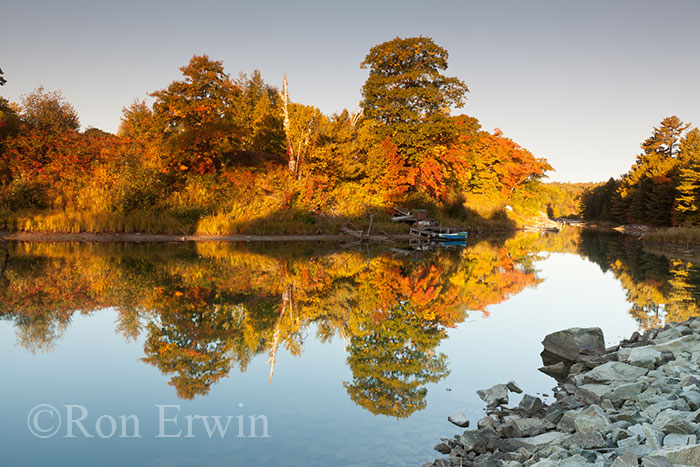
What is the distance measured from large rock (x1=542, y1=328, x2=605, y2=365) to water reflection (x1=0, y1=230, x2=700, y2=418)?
1702mm

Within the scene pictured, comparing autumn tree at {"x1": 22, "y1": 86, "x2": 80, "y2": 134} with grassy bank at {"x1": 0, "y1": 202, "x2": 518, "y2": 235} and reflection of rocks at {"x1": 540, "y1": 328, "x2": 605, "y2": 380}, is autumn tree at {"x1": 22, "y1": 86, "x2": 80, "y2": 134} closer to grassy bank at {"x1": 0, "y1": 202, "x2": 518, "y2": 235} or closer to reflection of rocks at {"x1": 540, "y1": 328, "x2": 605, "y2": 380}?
grassy bank at {"x1": 0, "y1": 202, "x2": 518, "y2": 235}

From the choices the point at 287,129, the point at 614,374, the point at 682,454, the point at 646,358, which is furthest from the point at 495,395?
the point at 287,129

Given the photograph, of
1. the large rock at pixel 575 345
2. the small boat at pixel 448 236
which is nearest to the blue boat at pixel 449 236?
the small boat at pixel 448 236

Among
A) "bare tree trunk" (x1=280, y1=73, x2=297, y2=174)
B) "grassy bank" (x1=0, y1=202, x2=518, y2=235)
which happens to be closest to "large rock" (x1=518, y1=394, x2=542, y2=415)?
"grassy bank" (x1=0, y1=202, x2=518, y2=235)

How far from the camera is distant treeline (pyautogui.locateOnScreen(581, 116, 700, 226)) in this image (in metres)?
40.6

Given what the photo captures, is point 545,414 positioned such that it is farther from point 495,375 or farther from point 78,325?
point 78,325

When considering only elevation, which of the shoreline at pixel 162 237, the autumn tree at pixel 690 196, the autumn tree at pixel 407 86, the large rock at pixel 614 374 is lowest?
the large rock at pixel 614 374

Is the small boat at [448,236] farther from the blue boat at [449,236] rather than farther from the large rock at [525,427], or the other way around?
the large rock at [525,427]

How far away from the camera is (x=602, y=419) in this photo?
388cm

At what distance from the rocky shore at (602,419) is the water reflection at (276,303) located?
0.96 meters

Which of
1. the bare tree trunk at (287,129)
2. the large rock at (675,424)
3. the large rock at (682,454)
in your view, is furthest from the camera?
the bare tree trunk at (287,129)

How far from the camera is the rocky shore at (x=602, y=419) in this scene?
3.33 m

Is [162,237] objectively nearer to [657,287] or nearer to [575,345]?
[575,345]

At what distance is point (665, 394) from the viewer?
4.41 metres
